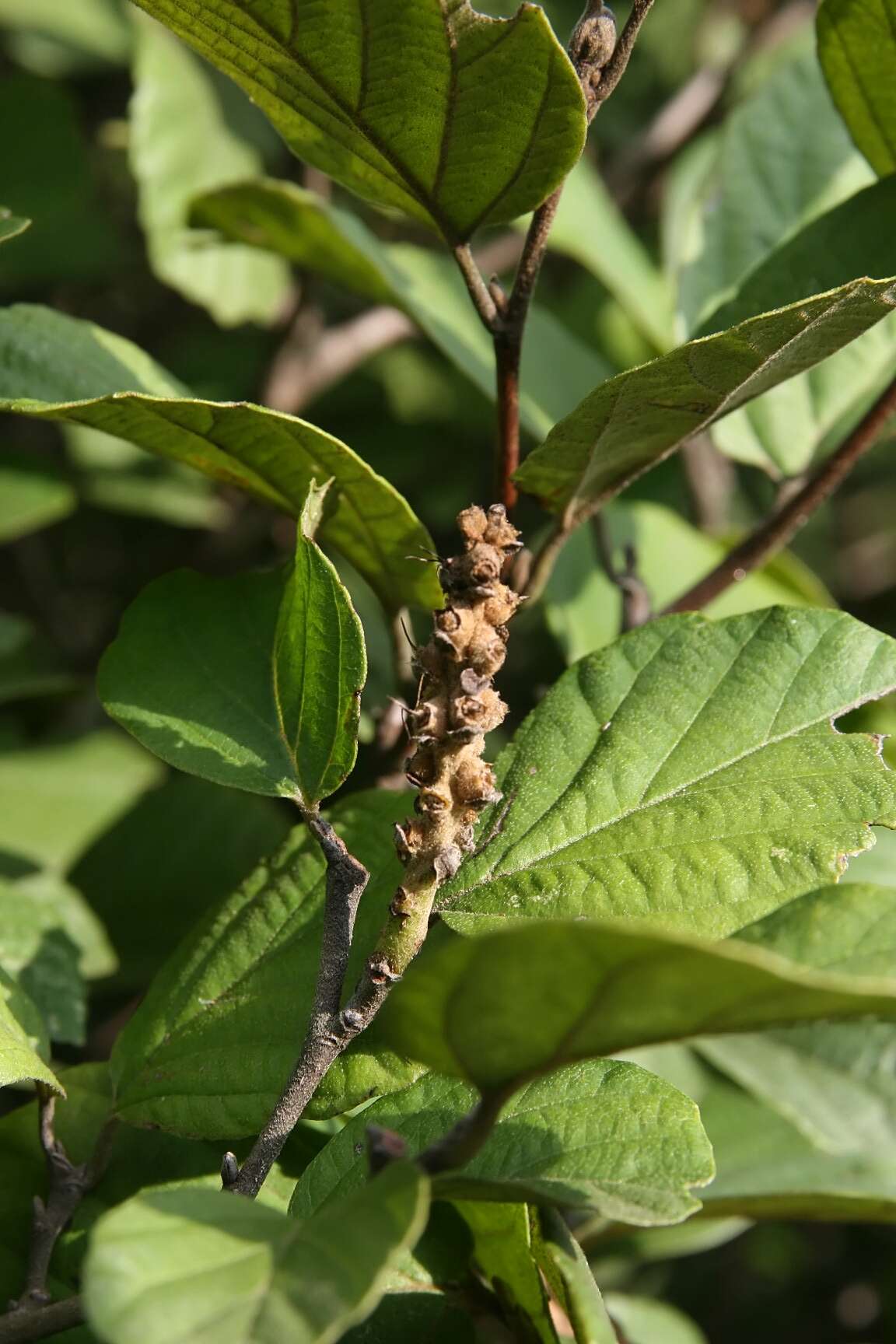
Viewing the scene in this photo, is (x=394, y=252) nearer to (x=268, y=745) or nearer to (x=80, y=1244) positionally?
(x=268, y=745)

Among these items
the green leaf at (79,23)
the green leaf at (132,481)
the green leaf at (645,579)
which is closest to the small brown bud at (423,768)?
the green leaf at (645,579)

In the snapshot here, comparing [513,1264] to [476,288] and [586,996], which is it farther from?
[476,288]

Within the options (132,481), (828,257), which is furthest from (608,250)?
(828,257)

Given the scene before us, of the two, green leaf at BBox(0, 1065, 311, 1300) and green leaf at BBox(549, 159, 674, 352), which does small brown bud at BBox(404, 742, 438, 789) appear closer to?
green leaf at BBox(0, 1065, 311, 1300)

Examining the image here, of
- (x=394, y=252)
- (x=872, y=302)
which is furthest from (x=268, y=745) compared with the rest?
(x=394, y=252)

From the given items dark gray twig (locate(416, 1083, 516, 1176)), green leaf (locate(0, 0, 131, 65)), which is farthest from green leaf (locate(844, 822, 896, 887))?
green leaf (locate(0, 0, 131, 65))

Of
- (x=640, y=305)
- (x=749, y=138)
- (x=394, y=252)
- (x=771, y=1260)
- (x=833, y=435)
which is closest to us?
(x=833, y=435)
